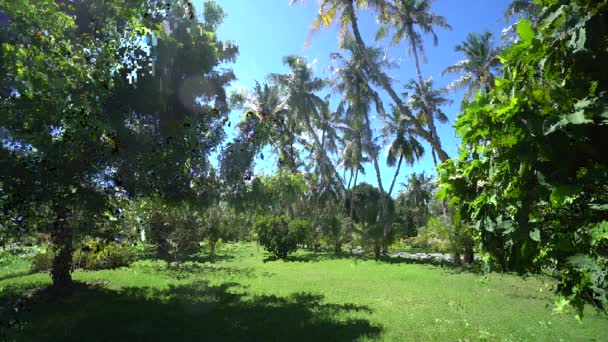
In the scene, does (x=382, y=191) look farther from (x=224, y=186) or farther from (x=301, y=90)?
(x=224, y=186)

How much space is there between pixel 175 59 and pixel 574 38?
939 cm

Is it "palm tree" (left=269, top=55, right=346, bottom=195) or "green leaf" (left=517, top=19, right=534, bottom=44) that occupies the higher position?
"palm tree" (left=269, top=55, right=346, bottom=195)

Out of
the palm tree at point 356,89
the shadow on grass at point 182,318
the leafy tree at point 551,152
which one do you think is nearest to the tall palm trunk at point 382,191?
the palm tree at point 356,89

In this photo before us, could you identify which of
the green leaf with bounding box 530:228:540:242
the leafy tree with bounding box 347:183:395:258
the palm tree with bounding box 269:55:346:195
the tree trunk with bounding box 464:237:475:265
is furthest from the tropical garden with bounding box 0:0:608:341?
the palm tree with bounding box 269:55:346:195

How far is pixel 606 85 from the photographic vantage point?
6.88 feet

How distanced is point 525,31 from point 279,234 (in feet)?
76.8

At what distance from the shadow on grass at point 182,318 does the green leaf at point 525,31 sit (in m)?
6.39

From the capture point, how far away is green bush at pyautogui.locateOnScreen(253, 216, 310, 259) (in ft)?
80.8

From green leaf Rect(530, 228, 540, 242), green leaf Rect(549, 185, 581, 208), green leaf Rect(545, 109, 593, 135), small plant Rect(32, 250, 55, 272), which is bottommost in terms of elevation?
small plant Rect(32, 250, 55, 272)

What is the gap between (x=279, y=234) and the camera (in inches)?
971

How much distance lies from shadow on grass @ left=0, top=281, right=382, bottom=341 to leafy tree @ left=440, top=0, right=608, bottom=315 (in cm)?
559

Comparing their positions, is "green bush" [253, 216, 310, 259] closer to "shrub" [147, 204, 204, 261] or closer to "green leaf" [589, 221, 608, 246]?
"shrub" [147, 204, 204, 261]

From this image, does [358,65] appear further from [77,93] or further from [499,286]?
[77,93]

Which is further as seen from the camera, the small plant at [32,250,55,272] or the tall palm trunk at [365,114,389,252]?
the tall palm trunk at [365,114,389,252]
